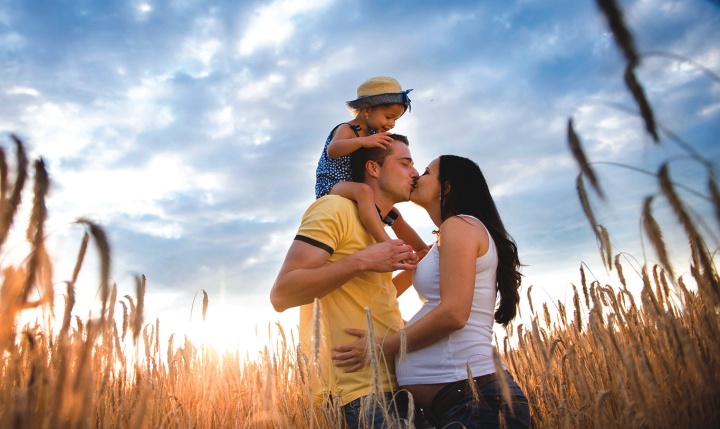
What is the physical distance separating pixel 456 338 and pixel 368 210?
3.56 ft

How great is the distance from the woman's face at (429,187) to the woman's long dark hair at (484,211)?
0.05 m

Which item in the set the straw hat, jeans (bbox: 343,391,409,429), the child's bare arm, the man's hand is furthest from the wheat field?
the straw hat

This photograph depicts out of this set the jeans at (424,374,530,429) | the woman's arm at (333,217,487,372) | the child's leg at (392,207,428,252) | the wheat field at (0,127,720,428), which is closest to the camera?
the wheat field at (0,127,720,428)

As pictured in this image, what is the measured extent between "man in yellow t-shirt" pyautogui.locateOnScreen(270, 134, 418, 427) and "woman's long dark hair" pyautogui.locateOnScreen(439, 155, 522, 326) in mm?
455

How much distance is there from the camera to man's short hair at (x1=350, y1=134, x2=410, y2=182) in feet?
13.0

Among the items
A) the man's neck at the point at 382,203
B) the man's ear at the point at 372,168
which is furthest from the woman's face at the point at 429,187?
the man's ear at the point at 372,168

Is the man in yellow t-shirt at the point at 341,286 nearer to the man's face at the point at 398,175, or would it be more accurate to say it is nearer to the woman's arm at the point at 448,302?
the woman's arm at the point at 448,302

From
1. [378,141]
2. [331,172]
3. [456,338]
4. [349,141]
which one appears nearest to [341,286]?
[456,338]

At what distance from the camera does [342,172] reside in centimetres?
459

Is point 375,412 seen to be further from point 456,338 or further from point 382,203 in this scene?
point 382,203

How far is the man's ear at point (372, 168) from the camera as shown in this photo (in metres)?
3.93

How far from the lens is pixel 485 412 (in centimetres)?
254

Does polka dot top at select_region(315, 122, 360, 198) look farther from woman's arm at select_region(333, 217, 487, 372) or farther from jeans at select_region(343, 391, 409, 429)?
jeans at select_region(343, 391, 409, 429)

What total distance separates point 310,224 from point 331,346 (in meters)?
0.71
